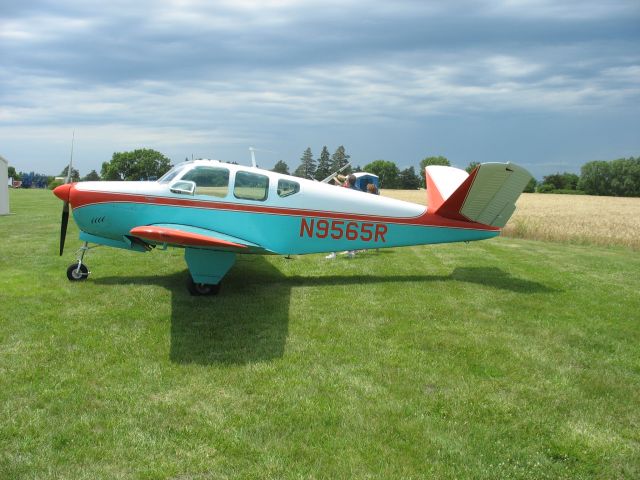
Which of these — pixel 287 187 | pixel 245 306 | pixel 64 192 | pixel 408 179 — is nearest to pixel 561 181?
pixel 408 179

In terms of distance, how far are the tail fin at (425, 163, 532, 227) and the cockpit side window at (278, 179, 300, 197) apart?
8.23 ft

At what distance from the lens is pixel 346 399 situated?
170 inches

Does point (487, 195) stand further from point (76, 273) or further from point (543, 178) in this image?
point (543, 178)

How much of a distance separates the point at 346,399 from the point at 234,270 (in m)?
5.61

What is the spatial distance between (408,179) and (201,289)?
95.3 m

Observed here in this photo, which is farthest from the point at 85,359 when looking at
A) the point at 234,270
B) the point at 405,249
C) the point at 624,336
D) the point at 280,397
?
the point at 405,249

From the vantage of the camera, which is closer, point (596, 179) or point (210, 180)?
point (210, 180)

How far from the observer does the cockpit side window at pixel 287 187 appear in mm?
8102

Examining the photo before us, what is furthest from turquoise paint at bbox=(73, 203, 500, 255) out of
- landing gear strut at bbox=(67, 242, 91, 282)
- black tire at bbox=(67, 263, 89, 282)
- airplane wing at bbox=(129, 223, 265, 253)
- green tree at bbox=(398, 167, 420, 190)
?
green tree at bbox=(398, 167, 420, 190)

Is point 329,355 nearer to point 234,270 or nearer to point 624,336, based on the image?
point 624,336

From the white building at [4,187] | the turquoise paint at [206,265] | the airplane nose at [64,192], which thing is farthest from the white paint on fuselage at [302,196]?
the white building at [4,187]

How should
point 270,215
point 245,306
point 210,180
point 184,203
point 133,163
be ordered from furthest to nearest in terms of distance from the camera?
point 133,163 < point 270,215 < point 210,180 < point 184,203 < point 245,306

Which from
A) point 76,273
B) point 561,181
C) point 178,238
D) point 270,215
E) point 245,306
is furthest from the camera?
point 561,181

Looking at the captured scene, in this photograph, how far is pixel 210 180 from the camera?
7750mm
